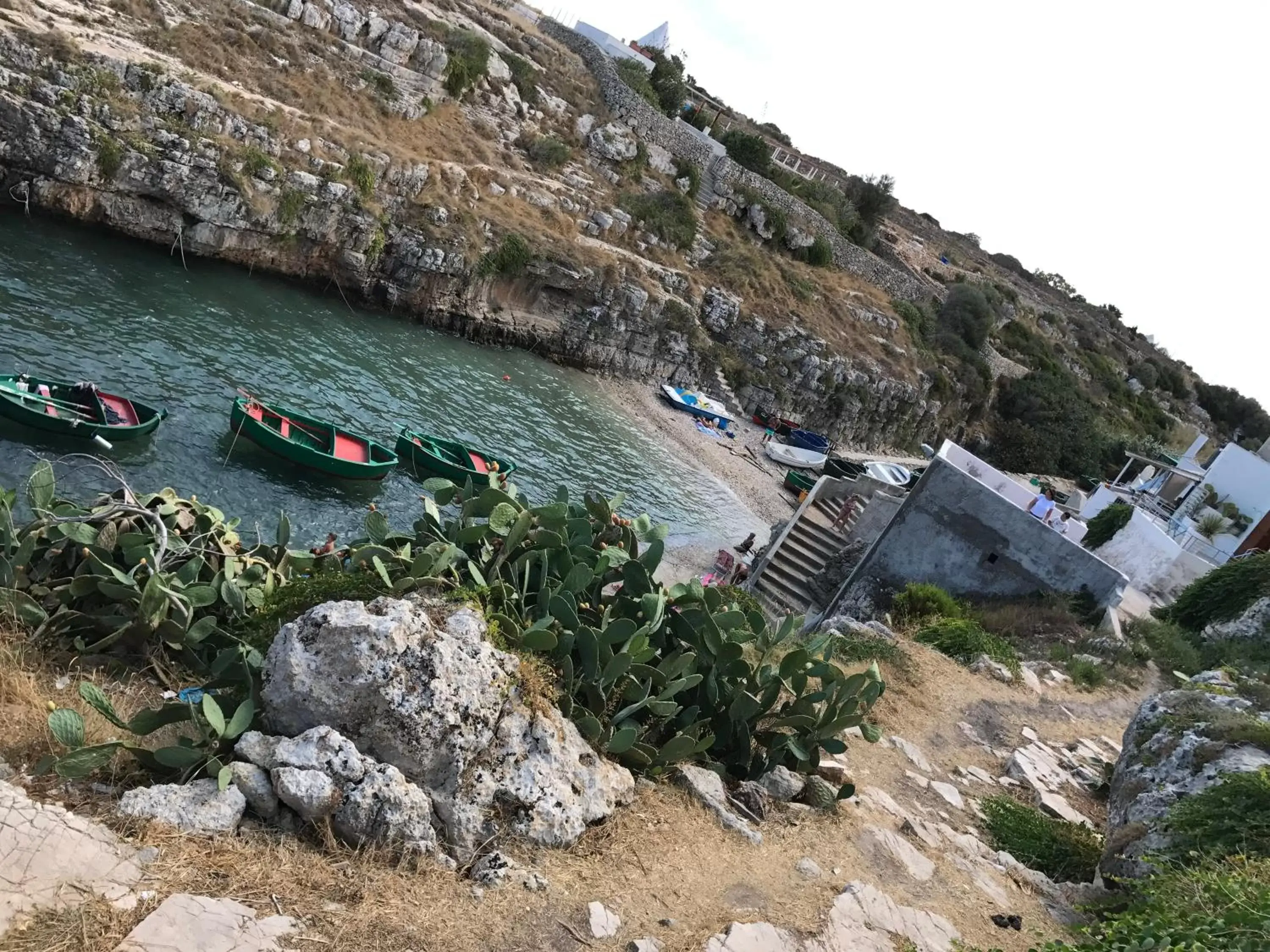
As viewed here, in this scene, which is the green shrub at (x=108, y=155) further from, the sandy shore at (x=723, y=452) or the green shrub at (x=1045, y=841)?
the green shrub at (x=1045, y=841)

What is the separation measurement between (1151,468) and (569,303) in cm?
3251

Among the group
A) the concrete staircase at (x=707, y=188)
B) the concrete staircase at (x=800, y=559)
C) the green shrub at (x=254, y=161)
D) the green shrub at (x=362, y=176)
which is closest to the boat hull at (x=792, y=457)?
the concrete staircase at (x=800, y=559)

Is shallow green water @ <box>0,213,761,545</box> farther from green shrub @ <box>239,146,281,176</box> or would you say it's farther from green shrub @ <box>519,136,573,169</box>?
green shrub @ <box>519,136,573,169</box>

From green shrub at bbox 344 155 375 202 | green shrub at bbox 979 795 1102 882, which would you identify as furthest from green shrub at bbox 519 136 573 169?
green shrub at bbox 979 795 1102 882

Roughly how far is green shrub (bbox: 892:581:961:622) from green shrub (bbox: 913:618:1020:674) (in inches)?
31.4

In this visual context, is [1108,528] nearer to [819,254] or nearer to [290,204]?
[290,204]

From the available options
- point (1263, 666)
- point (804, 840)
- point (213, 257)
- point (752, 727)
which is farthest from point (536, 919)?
point (213, 257)

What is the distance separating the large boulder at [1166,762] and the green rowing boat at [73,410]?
64.9 feet

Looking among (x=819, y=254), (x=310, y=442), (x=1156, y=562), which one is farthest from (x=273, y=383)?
(x=819, y=254)

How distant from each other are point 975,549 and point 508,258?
2849cm

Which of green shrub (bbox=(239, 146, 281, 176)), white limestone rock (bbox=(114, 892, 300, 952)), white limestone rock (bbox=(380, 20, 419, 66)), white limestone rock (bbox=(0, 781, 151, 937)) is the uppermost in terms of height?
white limestone rock (bbox=(380, 20, 419, 66))

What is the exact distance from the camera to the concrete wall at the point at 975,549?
15734 mm

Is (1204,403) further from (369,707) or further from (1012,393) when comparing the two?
(369,707)

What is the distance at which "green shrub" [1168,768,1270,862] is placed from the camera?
21.3ft
